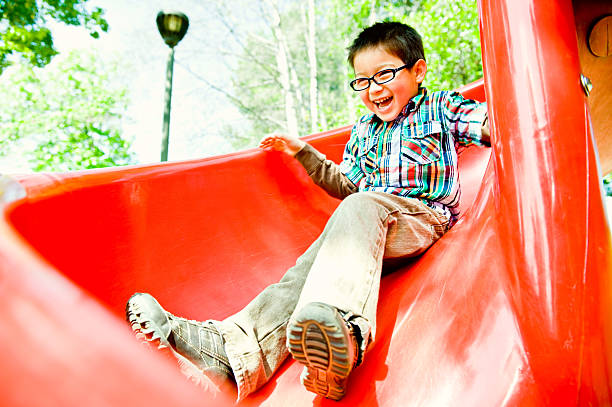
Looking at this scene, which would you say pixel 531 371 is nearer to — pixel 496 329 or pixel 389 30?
pixel 496 329

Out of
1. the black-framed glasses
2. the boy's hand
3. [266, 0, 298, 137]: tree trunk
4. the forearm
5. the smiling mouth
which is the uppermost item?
[266, 0, 298, 137]: tree trunk

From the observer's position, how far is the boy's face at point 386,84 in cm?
107

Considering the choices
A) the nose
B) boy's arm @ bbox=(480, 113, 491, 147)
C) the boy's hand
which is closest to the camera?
boy's arm @ bbox=(480, 113, 491, 147)

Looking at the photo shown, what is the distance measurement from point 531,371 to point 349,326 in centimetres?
23

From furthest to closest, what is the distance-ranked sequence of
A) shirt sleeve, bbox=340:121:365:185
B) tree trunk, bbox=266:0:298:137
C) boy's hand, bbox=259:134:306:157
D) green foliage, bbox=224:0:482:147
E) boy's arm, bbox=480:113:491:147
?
tree trunk, bbox=266:0:298:137, green foliage, bbox=224:0:482:147, boy's hand, bbox=259:134:306:157, shirt sleeve, bbox=340:121:365:185, boy's arm, bbox=480:113:491:147

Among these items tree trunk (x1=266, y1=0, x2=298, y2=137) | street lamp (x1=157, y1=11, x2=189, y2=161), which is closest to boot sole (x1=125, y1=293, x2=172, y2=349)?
street lamp (x1=157, y1=11, x2=189, y2=161)

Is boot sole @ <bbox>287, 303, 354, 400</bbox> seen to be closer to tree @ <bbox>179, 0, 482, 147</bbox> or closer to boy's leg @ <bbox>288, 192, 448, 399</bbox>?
boy's leg @ <bbox>288, 192, 448, 399</bbox>

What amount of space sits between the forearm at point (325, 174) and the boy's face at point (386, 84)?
0.24 m

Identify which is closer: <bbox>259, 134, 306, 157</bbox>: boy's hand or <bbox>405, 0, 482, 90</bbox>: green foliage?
<bbox>259, 134, 306, 157</bbox>: boy's hand

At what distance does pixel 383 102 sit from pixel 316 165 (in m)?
0.30

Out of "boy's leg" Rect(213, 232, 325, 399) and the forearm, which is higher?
the forearm

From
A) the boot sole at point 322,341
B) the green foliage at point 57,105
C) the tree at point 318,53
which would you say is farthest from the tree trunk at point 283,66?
the boot sole at point 322,341

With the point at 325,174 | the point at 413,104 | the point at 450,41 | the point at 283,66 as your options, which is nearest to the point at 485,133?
the point at 413,104

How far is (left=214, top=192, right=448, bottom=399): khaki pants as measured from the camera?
2.25ft
